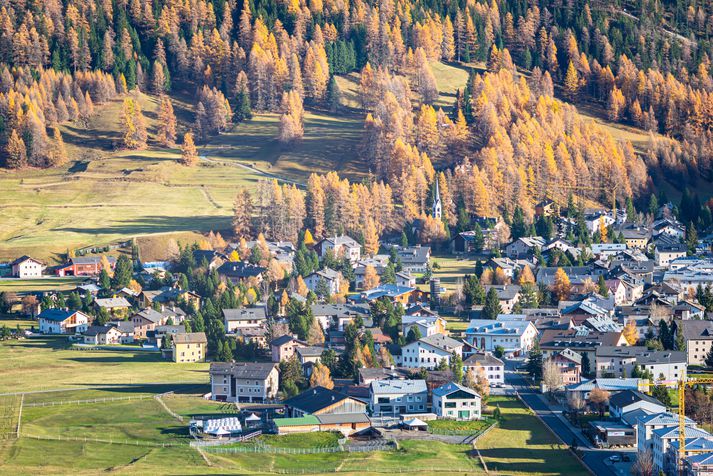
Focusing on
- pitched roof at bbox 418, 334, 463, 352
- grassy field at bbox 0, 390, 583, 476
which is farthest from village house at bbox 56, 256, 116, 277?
grassy field at bbox 0, 390, 583, 476

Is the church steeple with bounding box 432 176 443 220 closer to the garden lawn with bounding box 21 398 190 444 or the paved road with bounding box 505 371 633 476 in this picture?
the paved road with bounding box 505 371 633 476

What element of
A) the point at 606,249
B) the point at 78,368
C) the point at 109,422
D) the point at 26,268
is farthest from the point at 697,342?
the point at 26,268

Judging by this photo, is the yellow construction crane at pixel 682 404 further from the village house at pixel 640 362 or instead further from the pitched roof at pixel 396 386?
the pitched roof at pixel 396 386

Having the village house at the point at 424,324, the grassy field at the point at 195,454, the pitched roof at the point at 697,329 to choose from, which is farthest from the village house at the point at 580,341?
the grassy field at the point at 195,454

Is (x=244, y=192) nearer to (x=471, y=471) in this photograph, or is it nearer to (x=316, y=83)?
(x=316, y=83)

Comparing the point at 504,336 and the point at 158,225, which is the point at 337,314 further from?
the point at 158,225

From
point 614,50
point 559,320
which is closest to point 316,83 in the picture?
point 614,50
